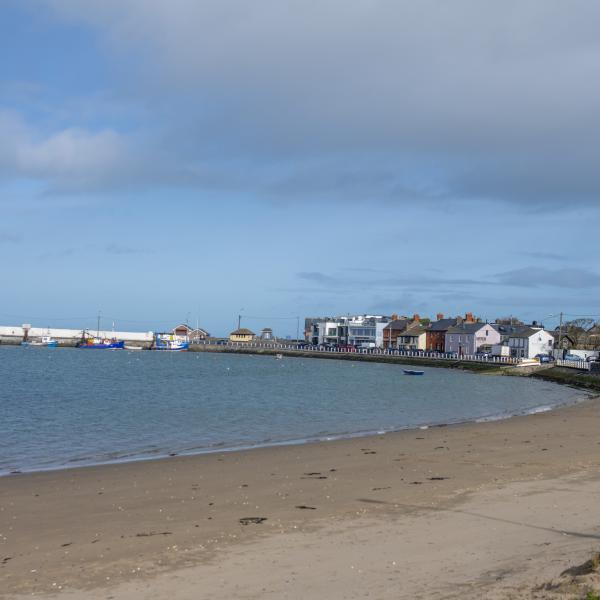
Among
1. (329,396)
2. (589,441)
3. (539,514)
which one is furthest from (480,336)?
(539,514)

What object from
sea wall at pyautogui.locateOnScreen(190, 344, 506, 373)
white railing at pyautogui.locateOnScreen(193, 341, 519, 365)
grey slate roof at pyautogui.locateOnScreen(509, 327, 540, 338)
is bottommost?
sea wall at pyautogui.locateOnScreen(190, 344, 506, 373)

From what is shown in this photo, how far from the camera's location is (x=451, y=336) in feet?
505

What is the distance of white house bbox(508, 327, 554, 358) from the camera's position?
136250mm

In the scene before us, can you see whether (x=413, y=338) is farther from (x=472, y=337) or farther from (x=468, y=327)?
(x=472, y=337)

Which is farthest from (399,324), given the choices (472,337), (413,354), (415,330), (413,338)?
(472,337)

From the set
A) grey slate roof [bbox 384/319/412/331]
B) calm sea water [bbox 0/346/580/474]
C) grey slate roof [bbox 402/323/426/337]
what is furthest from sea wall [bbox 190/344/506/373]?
calm sea water [bbox 0/346/580/474]

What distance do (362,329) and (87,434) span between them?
16317 centimetres

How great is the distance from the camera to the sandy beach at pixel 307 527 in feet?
31.6

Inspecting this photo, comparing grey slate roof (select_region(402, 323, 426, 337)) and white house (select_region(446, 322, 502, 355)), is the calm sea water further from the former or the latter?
grey slate roof (select_region(402, 323, 426, 337))

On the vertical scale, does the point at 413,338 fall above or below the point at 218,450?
above

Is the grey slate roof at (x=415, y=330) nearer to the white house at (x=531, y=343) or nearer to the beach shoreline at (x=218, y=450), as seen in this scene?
the white house at (x=531, y=343)

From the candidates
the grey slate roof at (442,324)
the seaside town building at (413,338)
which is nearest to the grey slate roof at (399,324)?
the seaside town building at (413,338)

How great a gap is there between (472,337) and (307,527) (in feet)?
455

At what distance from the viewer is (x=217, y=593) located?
30.6ft
